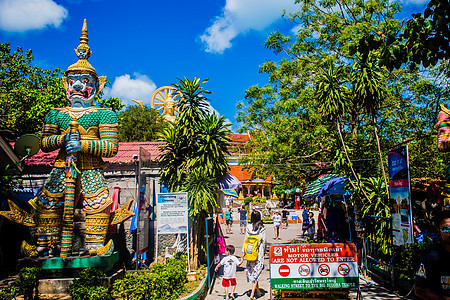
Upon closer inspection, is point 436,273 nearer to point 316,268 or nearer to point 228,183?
point 316,268

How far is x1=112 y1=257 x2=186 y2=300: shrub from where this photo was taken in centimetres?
632

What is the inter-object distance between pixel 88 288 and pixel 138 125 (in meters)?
16.9

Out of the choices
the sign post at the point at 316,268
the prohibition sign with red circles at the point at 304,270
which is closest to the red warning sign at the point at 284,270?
the sign post at the point at 316,268

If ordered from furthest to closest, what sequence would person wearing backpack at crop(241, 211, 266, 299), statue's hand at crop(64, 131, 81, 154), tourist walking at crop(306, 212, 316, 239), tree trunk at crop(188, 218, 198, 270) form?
tourist walking at crop(306, 212, 316, 239)
tree trunk at crop(188, 218, 198, 270)
person wearing backpack at crop(241, 211, 266, 299)
statue's hand at crop(64, 131, 81, 154)

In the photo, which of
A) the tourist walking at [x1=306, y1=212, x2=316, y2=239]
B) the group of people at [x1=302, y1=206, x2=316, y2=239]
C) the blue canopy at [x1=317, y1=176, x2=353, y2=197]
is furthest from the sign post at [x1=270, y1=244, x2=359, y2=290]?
the tourist walking at [x1=306, y1=212, x2=316, y2=239]

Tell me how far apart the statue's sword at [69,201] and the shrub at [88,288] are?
1.27m

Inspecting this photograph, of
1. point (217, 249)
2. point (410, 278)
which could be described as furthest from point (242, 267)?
point (410, 278)

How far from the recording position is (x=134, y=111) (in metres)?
22.9

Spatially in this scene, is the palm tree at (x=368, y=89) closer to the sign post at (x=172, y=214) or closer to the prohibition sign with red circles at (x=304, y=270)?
the prohibition sign with red circles at (x=304, y=270)

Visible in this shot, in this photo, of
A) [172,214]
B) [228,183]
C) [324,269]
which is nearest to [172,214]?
[172,214]

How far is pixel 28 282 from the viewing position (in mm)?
6207

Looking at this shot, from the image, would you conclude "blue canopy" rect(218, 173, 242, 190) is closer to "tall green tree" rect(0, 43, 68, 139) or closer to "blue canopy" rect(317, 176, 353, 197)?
"blue canopy" rect(317, 176, 353, 197)

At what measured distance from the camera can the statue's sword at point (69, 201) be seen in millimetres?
7320

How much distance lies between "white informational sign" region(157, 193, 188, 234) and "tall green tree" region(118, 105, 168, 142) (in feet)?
42.1
